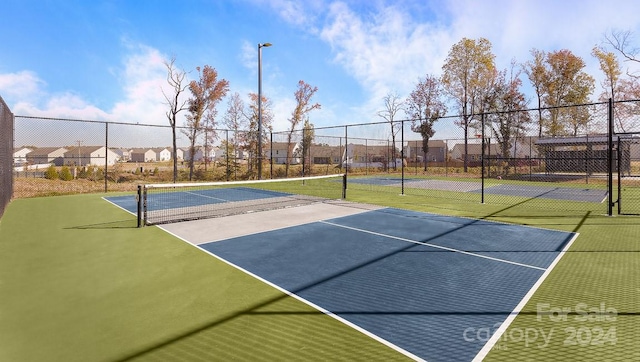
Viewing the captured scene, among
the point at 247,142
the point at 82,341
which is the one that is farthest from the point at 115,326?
the point at 247,142

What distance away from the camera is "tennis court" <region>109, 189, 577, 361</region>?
3.51 meters

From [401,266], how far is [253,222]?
462cm

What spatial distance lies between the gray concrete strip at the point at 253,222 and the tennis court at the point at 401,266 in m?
0.03

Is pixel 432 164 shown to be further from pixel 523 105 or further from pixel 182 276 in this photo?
pixel 182 276

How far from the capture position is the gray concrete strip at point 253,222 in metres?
7.55

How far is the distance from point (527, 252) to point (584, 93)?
118 ft

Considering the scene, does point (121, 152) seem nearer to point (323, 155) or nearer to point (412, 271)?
point (323, 155)

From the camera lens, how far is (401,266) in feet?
17.5

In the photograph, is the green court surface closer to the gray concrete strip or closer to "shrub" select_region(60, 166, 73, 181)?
the gray concrete strip

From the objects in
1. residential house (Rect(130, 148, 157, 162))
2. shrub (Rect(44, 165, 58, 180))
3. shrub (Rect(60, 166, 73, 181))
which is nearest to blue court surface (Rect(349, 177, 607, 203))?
shrub (Rect(60, 166, 73, 181))

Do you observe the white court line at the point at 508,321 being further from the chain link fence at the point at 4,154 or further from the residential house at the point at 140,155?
the residential house at the point at 140,155

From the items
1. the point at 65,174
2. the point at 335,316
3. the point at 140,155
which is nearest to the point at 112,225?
the point at 335,316


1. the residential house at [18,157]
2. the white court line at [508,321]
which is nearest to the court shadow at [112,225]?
the white court line at [508,321]

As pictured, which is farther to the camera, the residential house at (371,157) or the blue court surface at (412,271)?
the residential house at (371,157)
